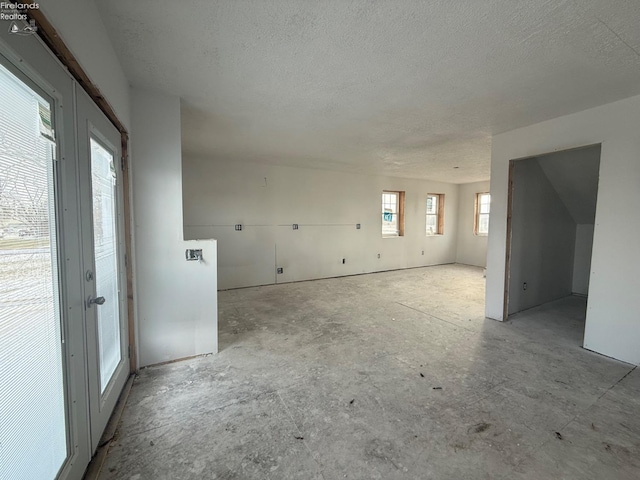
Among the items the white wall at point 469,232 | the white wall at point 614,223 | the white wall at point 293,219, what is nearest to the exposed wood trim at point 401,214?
the white wall at point 293,219

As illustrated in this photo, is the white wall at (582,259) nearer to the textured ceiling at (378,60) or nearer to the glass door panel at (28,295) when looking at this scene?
the textured ceiling at (378,60)

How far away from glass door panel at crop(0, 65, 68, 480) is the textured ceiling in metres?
0.98

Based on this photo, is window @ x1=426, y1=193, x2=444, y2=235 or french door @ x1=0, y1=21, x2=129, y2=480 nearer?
french door @ x1=0, y1=21, x2=129, y2=480

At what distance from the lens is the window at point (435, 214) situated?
7.95m

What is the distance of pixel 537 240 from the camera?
13.4ft

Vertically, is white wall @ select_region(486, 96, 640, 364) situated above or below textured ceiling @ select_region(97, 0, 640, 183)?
below

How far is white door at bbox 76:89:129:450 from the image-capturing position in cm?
142

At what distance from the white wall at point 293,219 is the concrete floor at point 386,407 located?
82.5 inches

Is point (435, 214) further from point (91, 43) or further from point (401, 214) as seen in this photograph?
point (91, 43)

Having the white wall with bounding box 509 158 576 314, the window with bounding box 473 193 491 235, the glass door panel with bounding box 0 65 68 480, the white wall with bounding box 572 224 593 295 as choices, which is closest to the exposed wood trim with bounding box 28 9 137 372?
the glass door panel with bounding box 0 65 68 480

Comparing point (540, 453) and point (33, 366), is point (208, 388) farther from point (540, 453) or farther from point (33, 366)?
point (540, 453)

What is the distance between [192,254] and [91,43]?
1.61 m

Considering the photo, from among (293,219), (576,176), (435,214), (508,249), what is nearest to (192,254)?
(293,219)

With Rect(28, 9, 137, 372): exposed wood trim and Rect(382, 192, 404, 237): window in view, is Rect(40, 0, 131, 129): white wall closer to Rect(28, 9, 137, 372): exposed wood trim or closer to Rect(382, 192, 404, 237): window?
Rect(28, 9, 137, 372): exposed wood trim
